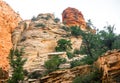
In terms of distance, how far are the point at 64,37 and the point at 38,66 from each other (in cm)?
1973

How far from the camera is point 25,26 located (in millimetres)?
73750

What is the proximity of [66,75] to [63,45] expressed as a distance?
23.7 meters

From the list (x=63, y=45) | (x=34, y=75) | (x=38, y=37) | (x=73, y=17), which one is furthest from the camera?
(x=73, y=17)

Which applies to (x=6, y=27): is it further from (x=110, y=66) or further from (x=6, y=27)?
(x=110, y=66)

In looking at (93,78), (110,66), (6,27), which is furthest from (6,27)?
(110,66)

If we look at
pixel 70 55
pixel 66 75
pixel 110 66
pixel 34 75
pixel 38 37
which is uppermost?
pixel 38 37

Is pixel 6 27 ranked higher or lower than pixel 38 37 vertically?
higher

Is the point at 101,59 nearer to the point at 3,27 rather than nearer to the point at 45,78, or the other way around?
the point at 45,78

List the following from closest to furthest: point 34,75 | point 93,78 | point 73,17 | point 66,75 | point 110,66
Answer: point 110,66, point 93,78, point 66,75, point 34,75, point 73,17

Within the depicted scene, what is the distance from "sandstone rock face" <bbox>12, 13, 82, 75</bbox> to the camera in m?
60.9

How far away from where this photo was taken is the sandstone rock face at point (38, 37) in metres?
60.9

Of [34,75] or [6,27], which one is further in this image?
[6,27]

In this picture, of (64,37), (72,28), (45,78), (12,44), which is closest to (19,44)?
(12,44)

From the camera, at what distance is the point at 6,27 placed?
233 feet
